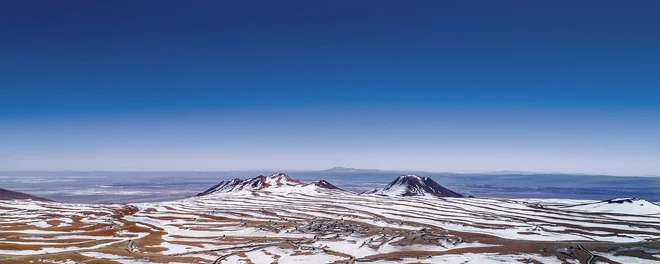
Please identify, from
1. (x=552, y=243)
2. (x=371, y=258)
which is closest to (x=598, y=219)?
(x=552, y=243)

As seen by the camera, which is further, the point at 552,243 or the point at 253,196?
the point at 253,196

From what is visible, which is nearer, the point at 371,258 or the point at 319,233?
the point at 371,258

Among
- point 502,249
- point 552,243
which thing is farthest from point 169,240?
point 552,243

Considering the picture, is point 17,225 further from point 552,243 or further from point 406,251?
point 552,243

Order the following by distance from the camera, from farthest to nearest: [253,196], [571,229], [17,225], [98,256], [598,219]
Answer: [253,196] < [598,219] < [571,229] < [17,225] < [98,256]

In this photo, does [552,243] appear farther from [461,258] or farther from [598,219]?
[598,219]

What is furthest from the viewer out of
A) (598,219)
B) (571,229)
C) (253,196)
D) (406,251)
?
(253,196)
